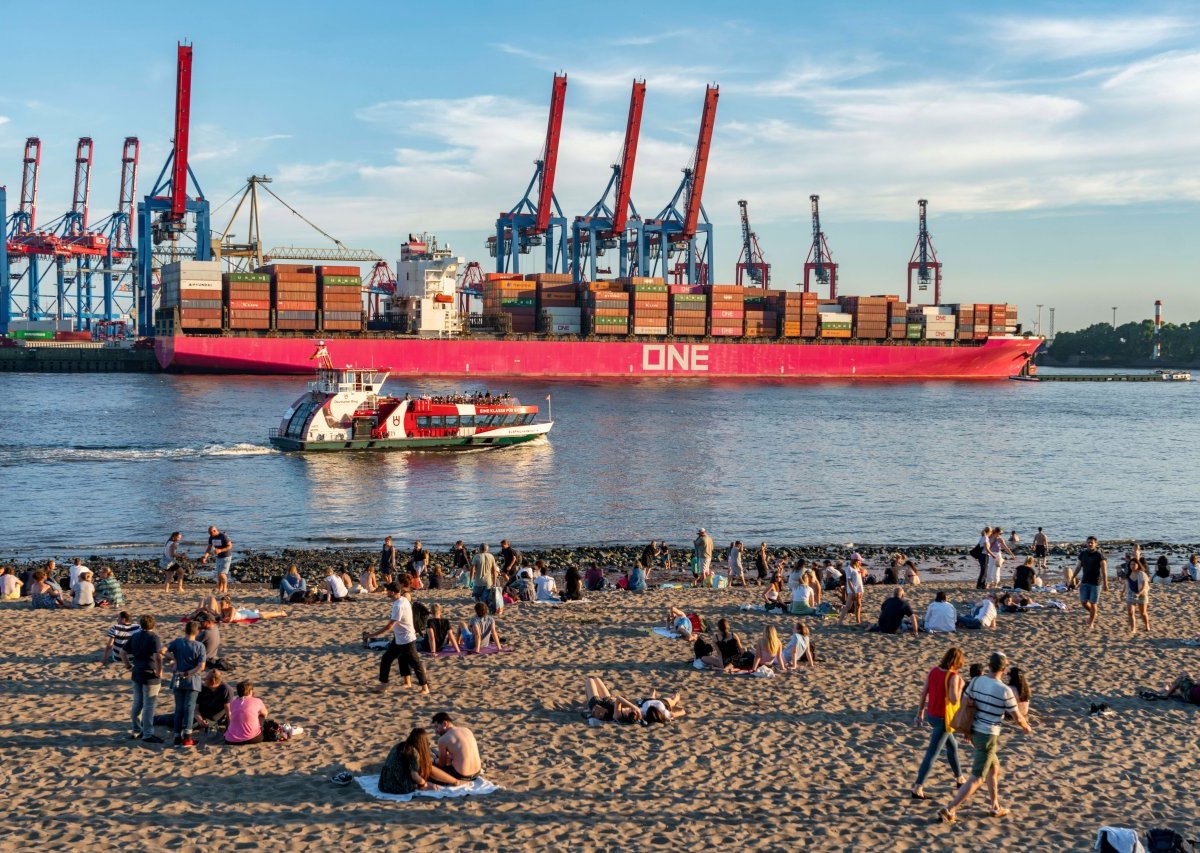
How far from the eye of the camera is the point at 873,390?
338 ft

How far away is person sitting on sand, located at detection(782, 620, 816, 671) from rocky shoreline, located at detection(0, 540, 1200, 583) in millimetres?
11018

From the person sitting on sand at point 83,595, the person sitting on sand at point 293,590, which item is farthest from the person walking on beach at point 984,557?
the person sitting on sand at point 83,595

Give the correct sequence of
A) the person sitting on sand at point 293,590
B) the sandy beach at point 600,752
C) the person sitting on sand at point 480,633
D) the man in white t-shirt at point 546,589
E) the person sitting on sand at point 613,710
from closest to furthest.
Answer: the sandy beach at point 600,752
the person sitting on sand at point 613,710
the person sitting on sand at point 480,633
the person sitting on sand at point 293,590
the man in white t-shirt at point 546,589

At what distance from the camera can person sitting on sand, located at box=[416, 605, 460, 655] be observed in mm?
14969

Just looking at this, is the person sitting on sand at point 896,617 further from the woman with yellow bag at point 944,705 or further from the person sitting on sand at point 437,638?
the woman with yellow bag at point 944,705

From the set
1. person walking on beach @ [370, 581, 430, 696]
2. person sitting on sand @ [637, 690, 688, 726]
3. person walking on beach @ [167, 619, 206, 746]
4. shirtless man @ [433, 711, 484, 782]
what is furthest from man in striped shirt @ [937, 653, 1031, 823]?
person walking on beach @ [167, 619, 206, 746]

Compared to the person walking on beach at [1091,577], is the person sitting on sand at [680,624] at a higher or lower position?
lower

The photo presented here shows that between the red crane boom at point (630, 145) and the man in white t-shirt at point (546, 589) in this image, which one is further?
the red crane boom at point (630, 145)

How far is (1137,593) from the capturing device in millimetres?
16969

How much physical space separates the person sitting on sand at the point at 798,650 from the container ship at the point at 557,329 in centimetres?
7942

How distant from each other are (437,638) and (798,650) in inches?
189

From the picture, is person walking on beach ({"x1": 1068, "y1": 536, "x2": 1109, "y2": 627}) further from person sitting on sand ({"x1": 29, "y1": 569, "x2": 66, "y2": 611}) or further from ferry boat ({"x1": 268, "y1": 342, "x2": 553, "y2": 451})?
ferry boat ({"x1": 268, "y1": 342, "x2": 553, "y2": 451})

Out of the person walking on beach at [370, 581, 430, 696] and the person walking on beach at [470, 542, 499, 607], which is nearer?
the person walking on beach at [370, 581, 430, 696]

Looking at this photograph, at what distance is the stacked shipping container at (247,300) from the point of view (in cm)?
9175
